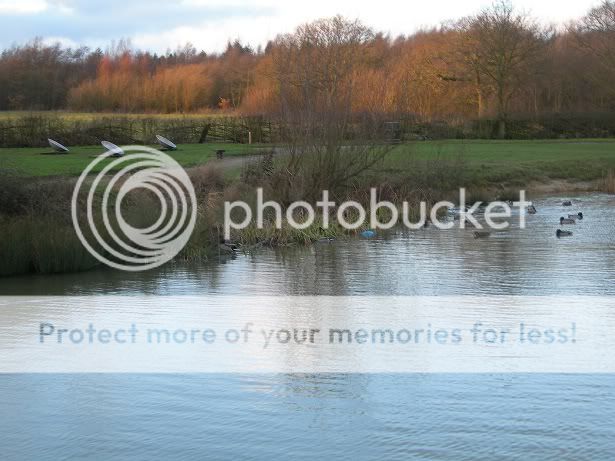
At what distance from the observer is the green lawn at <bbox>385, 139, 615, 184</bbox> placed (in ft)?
102

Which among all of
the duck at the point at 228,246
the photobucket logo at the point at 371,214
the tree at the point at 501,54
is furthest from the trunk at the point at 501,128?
the duck at the point at 228,246

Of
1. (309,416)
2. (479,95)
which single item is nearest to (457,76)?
(479,95)

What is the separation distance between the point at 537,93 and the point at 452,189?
3689cm

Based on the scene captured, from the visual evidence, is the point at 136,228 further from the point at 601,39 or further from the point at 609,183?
the point at 601,39

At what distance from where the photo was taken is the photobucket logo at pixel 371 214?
22.6 metres

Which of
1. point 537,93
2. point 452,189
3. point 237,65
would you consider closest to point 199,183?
point 452,189

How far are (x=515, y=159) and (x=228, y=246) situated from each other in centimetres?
2278

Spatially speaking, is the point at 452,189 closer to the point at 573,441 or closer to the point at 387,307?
the point at 387,307

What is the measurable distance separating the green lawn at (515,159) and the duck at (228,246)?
8.18 m

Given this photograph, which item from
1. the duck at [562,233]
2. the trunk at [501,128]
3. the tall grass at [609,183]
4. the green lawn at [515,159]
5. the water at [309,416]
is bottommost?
the water at [309,416]

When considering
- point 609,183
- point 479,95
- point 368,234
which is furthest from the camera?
point 479,95

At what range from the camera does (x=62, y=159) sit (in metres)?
33.9

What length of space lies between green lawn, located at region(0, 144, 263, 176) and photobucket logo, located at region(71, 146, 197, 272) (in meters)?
2.23

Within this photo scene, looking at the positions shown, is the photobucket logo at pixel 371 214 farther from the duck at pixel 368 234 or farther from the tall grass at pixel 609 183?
the tall grass at pixel 609 183
